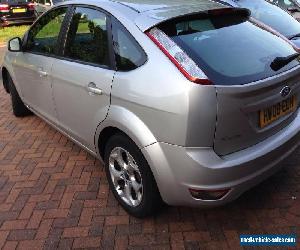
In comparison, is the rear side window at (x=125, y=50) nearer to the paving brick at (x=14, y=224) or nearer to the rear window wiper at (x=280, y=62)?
the rear window wiper at (x=280, y=62)

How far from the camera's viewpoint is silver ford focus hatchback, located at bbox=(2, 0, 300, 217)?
8.14 feet

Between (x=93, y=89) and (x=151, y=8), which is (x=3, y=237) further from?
(x=151, y=8)

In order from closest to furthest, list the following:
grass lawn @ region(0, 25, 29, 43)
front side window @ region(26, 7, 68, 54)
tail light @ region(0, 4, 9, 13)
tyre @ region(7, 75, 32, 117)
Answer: front side window @ region(26, 7, 68, 54), tyre @ region(7, 75, 32, 117), grass lawn @ region(0, 25, 29, 43), tail light @ region(0, 4, 9, 13)

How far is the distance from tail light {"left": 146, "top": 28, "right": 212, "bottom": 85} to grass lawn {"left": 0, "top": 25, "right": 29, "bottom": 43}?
12030mm

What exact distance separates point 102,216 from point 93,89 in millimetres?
1022

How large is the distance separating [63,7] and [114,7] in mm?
973

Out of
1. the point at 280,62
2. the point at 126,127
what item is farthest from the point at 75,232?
the point at 280,62

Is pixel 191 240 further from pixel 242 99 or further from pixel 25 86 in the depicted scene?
pixel 25 86

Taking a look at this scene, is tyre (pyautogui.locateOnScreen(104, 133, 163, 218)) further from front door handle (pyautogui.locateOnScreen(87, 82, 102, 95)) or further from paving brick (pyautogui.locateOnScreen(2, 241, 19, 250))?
paving brick (pyautogui.locateOnScreen(2, 241, 19, 250))

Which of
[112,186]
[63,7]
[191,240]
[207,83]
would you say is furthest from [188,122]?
[63,7]

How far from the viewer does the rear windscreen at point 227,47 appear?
2.57 meters

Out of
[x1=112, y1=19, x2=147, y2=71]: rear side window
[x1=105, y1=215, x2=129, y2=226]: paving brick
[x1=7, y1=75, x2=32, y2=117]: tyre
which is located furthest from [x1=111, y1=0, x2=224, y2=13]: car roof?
[x1=7, y1=75, x2=32, y2=117]: tyre

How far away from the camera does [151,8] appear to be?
9.84 ft

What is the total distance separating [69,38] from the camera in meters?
3.66
